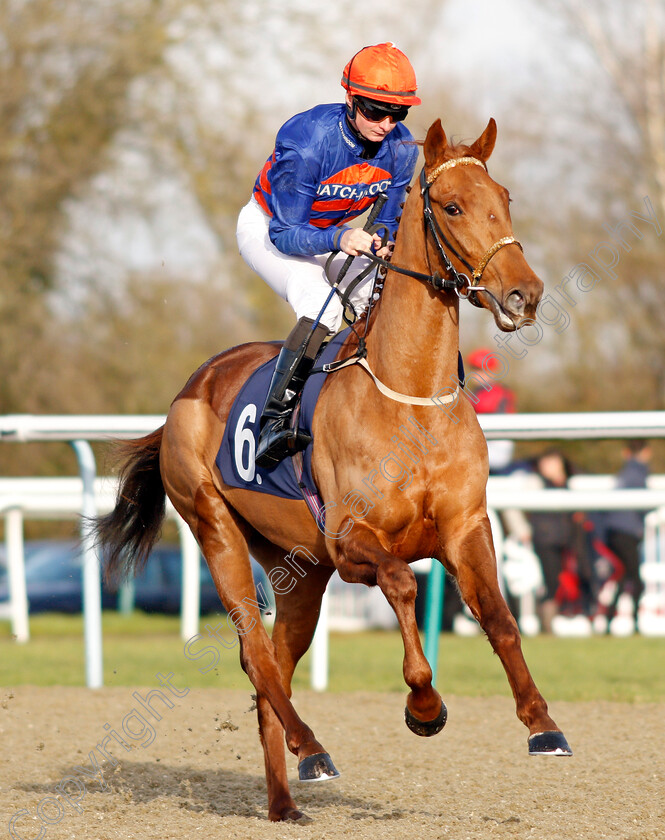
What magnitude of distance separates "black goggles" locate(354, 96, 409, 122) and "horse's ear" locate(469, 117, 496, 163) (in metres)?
0.44

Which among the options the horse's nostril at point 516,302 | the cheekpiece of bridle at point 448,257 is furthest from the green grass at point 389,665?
the horse's nostril at point 516,302

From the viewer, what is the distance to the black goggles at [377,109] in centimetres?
399

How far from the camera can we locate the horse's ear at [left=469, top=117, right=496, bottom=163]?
368 cm

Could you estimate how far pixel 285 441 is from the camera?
4121 mm

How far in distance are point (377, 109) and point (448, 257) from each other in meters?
0.76

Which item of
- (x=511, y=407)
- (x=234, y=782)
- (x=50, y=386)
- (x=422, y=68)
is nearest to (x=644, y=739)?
(x=234, y=782)

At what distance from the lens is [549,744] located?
3.18m

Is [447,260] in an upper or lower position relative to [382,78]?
lower

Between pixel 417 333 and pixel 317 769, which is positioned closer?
pixel 317 769

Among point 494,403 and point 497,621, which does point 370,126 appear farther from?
point 494,403

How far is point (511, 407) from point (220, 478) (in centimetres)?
475

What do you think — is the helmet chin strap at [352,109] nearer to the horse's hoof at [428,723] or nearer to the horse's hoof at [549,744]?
the horse's hoof at [428,723]

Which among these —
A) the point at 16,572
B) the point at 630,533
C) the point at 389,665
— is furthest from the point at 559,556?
the point at 16,572

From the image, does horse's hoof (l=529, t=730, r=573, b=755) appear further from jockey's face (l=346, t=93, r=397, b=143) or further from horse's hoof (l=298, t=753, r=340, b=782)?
jockey's face (l=346, t=93, r=397, b=143)
